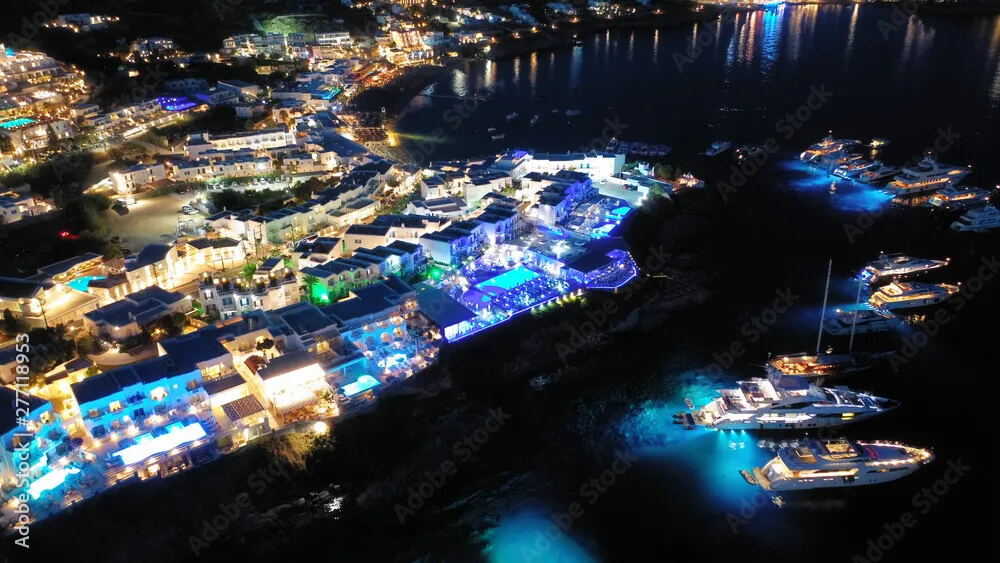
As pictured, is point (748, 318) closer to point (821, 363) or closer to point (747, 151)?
point (821, 363)

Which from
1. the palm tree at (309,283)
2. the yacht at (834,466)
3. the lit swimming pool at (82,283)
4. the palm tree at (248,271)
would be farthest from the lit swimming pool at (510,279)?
the lit swimming pool at (82,283)

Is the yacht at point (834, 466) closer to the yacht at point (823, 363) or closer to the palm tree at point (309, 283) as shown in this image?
the yacht at point (823, 363)

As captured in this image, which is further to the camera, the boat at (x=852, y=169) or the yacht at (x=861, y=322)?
the boat at (x=852, y=169)

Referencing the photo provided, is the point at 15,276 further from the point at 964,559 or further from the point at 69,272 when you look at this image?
the point at 964,559

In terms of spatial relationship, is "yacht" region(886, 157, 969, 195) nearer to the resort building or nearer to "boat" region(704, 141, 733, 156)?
"boat" region(704, 141, 733, 156)

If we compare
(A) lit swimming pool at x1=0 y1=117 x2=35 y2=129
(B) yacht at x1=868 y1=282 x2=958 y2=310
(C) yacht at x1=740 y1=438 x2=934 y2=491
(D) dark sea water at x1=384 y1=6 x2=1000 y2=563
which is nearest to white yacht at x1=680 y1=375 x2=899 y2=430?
(D) dark sea water at x1=384 y1=6 x2=1000 y2=563

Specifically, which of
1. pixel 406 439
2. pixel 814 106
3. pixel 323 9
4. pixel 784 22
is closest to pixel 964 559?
pixel 406 439

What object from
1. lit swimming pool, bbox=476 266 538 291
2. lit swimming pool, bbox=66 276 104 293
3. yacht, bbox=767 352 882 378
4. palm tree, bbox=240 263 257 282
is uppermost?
lit swimming pool, bbox=66 276 104 293
